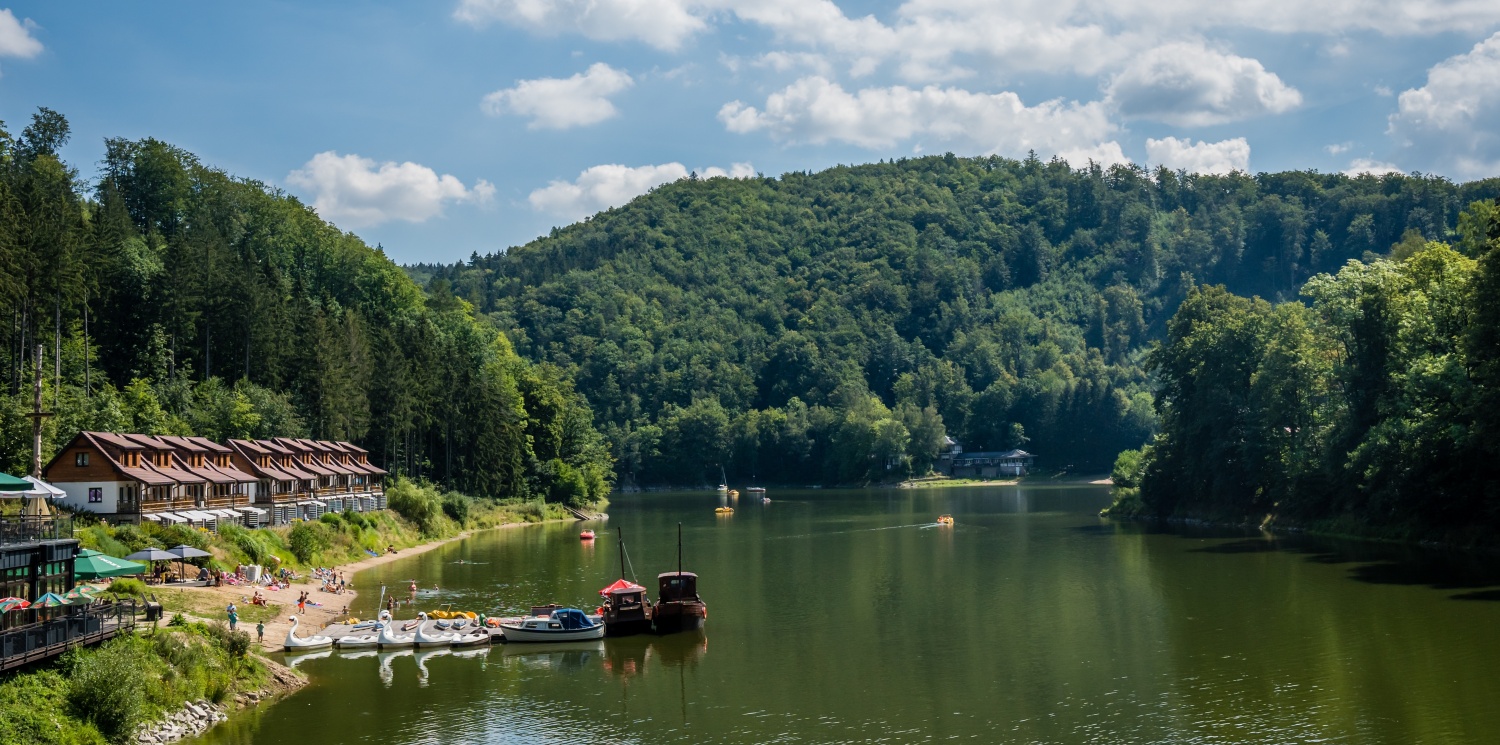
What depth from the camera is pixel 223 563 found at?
58188 millimetres

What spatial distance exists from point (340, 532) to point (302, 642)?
31.0m

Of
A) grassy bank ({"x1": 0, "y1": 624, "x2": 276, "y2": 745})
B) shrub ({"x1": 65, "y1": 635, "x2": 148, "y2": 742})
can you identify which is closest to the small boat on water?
grassy bank ({"x1": 0, "y1": 624, "x2": 276, "y2": 745})

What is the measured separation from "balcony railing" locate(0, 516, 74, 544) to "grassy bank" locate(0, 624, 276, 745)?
13.3 ft

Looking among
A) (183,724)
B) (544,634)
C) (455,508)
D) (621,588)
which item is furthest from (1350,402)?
(183,724)

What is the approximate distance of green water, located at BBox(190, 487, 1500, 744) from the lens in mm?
35250

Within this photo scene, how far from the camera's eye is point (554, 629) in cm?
5031

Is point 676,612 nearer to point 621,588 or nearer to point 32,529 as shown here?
point 621,588

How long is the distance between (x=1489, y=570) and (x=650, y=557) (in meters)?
46.3

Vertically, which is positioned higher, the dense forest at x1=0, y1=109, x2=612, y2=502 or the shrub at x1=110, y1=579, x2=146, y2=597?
the dense forest at x1=0, y1=109, x2=612, y2=502

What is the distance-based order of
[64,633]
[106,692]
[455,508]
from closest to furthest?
[106,692] < [64,633] < [455,508]

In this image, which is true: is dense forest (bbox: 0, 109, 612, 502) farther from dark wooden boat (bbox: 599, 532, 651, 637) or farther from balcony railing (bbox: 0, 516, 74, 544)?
dark wooden boat (bbox: 599, 532, 651, 637)

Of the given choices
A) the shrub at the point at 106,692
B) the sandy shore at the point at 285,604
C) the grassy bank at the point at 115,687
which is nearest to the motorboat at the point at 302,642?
the sandy shore at the point at 285,604

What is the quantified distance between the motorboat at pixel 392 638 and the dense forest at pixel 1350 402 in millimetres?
49614

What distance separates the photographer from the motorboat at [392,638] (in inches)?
1898
